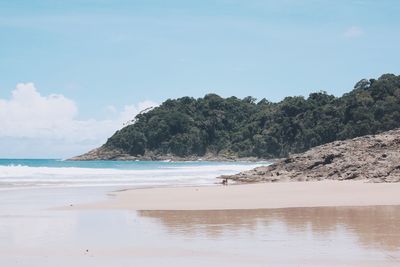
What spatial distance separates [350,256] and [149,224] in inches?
247

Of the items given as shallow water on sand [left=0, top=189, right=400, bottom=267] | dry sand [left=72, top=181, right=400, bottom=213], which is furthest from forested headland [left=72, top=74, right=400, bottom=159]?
shallow water on sand [left=0, top=189, right=400, bottom=267]

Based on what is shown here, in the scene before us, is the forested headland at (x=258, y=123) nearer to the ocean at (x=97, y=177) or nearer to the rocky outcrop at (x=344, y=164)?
the ocean at (x=97, y=177)

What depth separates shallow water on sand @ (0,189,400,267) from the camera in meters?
10.1

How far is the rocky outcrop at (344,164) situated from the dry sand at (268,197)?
2.10 m

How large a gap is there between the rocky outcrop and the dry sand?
2.10m

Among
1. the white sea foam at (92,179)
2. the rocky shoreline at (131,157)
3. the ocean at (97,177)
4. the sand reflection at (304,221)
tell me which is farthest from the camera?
the rocky shoreline at (131,157)

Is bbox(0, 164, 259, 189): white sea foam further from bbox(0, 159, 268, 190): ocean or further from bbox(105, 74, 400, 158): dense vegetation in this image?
bbox(105, 74, 400, 158): dense vegetation

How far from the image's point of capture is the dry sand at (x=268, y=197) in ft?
66.3

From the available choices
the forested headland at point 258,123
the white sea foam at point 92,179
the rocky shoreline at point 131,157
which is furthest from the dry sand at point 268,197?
the rocky shoreline at point 131,157

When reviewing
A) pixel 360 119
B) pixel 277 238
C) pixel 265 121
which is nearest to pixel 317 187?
pixel 277 238

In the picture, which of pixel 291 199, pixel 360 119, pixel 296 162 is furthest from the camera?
pixel 360 119

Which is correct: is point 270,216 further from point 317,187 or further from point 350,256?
point 317,187

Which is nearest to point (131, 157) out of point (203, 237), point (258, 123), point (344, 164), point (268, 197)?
point (258, 123)

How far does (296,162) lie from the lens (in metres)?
35.5
